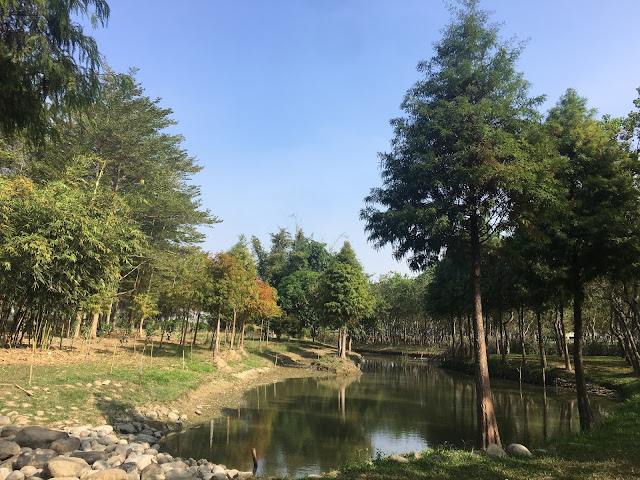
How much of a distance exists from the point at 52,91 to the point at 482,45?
1285 cm

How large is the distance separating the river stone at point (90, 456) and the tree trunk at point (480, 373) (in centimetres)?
1014

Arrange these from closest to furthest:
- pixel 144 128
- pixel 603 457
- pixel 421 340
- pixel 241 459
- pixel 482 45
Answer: pixel 603 457, pixel 241 459, pixel 482 45, pixel 144 128, pixel 421 340

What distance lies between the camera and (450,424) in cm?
1909

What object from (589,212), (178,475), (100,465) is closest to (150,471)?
(178,475)

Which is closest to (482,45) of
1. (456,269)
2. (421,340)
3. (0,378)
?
(456,269)

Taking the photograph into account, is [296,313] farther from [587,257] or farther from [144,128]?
[587,257]

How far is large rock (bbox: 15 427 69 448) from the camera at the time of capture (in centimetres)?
927

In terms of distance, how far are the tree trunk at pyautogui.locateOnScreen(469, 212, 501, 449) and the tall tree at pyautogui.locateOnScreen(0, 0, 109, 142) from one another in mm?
11296

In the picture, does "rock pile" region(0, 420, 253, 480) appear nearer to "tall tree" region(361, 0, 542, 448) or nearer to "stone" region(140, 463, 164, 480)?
"stone" region(140, 463, 164, 480)

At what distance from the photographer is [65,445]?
30.9ft

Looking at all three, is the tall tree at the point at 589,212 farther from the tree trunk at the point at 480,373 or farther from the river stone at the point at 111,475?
the river stone at the point at 111,475

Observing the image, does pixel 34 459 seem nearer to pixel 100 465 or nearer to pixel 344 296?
pixel 100 465

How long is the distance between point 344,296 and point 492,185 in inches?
1186

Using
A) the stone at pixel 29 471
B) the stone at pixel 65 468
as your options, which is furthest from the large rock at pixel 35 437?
the stone at pixel 65 468
